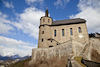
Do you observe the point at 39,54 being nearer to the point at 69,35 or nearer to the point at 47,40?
the point at 47,40

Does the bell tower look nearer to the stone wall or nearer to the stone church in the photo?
the stone church

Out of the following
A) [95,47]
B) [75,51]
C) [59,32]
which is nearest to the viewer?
[75,51]

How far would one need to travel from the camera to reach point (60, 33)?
97.9ft

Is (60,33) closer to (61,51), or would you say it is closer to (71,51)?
(61,51)

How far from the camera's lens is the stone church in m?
27.3

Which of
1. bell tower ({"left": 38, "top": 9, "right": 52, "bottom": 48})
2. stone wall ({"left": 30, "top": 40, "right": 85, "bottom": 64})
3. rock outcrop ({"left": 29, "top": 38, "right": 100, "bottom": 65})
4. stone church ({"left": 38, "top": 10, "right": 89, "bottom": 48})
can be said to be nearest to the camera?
rock outcrop ({"left": 29, "top": 38, "right": 100, "bottom": 65})

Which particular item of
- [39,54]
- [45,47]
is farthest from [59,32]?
[39,54]

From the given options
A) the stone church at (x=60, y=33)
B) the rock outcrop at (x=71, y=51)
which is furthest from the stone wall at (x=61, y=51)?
the stone church at (x=60, y=33)

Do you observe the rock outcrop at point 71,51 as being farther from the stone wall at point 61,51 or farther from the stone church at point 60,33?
the stone church at point 60,33

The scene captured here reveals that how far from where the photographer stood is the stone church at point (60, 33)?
89.5 feet

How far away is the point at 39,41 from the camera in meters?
28.5

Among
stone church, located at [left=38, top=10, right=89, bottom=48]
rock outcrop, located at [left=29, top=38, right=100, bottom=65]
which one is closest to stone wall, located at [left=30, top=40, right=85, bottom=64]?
rock outcrop, located at [left=29, top=38, right=100, bottom=65]

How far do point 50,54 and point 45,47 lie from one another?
3.79 m

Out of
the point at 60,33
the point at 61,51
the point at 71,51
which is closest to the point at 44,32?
the point at 60,33
